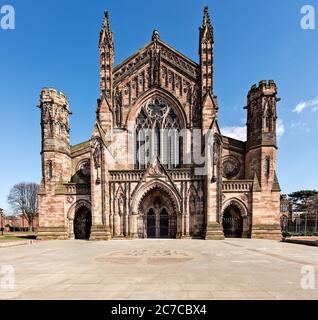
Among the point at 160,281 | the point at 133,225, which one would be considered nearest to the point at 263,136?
the point at 133,225

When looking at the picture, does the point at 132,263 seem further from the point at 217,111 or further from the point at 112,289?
the point at 217,111

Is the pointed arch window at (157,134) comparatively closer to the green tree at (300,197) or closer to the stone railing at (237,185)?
the stone railing at (237,185)

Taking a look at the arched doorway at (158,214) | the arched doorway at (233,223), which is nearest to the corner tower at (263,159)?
the arched doorway at (233,223)

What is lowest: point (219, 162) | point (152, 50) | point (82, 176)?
point (82, 176)

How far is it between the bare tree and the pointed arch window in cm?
4658

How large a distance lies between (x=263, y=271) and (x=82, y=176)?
21.5 meters

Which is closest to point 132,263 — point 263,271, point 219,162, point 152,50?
point 263,271

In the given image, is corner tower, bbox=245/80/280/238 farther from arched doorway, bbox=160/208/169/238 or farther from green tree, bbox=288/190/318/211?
green tree, bbox=288/190/318/211

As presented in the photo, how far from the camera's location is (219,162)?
20.8 metres

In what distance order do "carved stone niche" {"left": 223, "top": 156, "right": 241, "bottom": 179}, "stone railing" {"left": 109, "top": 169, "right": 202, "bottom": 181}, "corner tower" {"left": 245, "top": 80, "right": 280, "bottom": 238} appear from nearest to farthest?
"corner tower" {"left": 245, "top": 80, "right": 280, "bottom": 238}
"stone railing" {"left": 109, "top": 169, "right": 202, "bottom": 181}
"carved stone niche" {"left": 223, "top": 156, "right": 241, "bottom": 179}

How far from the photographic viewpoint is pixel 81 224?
2339cm

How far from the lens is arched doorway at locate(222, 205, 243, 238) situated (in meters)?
22.5

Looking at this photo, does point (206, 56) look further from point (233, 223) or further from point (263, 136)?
point (233, 223)

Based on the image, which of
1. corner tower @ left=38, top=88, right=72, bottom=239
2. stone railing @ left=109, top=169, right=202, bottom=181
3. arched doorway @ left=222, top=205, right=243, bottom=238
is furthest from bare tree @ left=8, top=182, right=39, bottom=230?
arched doorway @ left=222, top=205, right=243, bottom=238
